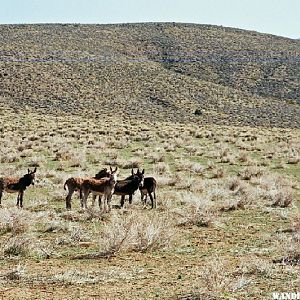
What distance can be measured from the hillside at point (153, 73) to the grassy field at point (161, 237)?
38158mm

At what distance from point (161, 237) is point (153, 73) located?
7235cm

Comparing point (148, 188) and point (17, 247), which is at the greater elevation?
point (148, 188)

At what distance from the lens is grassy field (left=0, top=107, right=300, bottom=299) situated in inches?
347

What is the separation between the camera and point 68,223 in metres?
13.9

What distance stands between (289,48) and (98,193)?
304 ft

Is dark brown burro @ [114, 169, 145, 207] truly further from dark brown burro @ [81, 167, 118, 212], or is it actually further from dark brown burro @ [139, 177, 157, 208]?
dark brown burro @ [81, 167, 118, 212]

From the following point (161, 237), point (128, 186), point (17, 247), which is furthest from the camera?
point (128, 186)

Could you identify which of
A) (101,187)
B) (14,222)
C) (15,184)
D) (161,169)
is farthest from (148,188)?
(161,169)

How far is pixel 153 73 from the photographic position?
82.7 metres

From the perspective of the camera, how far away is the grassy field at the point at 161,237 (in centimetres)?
881

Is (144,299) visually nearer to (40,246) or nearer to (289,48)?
(40,246)

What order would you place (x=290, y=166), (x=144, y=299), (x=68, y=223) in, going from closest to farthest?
(x=144, y=299) < (x=68, y=223) < (x=290, y=166)

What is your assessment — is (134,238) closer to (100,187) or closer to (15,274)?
(15,274)

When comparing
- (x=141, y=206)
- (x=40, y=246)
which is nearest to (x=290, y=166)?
(x=141, y=206)
